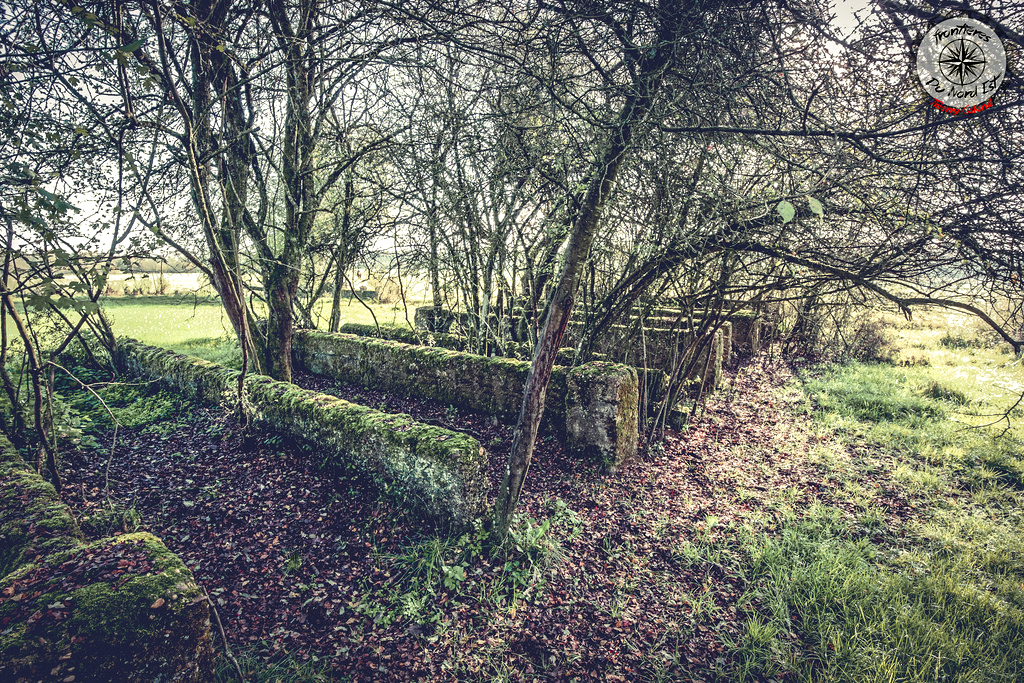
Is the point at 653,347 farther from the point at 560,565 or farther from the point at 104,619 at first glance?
the point at 104,619

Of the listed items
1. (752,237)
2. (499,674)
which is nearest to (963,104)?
(752,237)

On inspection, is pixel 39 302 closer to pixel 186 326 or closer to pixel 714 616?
pixel 714 616

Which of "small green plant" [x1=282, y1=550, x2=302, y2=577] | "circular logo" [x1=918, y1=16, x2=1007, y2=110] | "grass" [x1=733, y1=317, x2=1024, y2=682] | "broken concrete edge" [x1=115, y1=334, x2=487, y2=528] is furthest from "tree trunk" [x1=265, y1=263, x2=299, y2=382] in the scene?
"circular logo" [x1=918, y1=16, x2=1007, y2=110]

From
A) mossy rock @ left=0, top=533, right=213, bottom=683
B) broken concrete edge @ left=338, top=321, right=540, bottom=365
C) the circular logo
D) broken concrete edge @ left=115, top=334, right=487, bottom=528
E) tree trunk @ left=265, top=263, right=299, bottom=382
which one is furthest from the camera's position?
tree trunk @ left=265, top=263, right=299, bottom=382

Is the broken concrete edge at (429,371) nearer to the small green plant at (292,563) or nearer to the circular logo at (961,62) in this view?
the small green plant at (292,563)

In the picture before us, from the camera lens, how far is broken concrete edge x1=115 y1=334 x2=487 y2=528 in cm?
407

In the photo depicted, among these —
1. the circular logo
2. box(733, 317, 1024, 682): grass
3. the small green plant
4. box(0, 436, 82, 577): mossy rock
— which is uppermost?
the circular logo

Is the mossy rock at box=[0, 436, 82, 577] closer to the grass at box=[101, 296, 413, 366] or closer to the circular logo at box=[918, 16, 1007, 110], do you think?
the grass at box=[101, 296, 413, 366]

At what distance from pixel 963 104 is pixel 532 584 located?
4.70 metres

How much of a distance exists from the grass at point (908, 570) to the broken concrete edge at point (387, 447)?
261cm

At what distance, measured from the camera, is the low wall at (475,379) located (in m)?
5.62

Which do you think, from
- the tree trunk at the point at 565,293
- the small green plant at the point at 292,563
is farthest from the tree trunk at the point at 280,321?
the tree trunk at the point at 565,293

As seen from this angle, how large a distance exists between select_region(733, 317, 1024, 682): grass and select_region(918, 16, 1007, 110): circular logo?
7.66 ft

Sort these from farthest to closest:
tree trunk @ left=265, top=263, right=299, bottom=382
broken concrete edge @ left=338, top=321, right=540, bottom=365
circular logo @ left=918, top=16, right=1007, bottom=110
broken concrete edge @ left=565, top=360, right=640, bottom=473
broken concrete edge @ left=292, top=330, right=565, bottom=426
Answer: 1. tree trunk @ left=265, top=263, right=299, bottom=382
2. broken concrete edge @ left=338, top=321, right=540, bottom=365
3. broken concrete edge @ left=292, top=330, right=565, bottom=426
4. broken concrete edge @ left=565, top=360, right=640, bottom=473
5. circular logo @ left=918, top=16, right=1007, bottom=110
